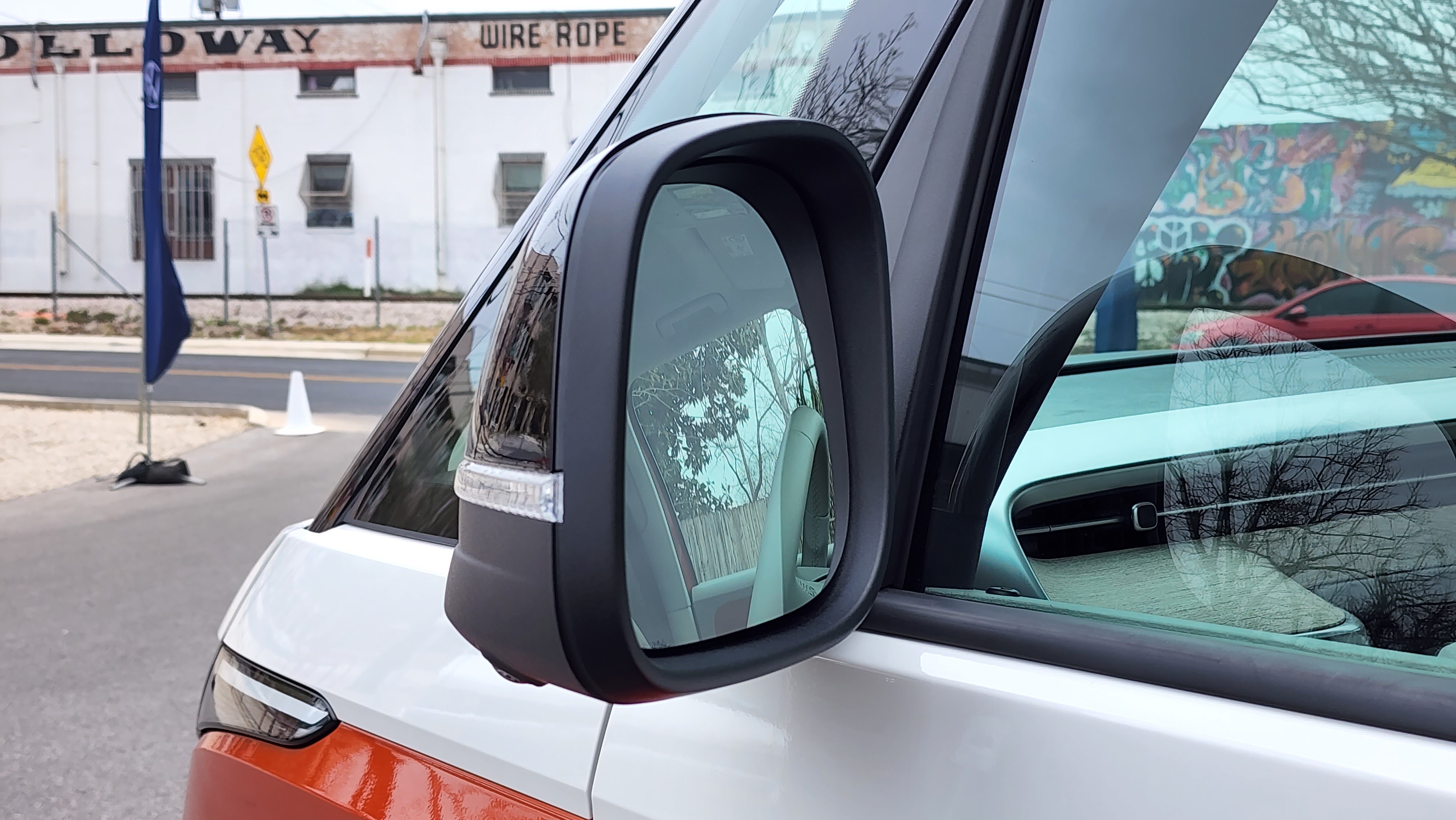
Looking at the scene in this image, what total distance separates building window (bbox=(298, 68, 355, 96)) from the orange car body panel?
25027mm

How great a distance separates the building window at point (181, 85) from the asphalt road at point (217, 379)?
8661 millimetres

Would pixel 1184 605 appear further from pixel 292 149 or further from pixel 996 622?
pixel 292 149

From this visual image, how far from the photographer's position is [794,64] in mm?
1142

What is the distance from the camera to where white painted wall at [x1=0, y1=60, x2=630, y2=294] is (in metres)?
23.2

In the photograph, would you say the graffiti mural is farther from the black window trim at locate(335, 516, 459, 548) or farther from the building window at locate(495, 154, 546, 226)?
the building window at locate(495, 154, 546, 226)

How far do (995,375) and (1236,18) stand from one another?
14.7 inches

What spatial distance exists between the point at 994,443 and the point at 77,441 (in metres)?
10.6

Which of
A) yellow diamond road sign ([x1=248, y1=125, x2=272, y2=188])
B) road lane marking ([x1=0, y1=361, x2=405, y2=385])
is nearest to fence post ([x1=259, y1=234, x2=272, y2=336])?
yellow diamond road sign ([x1=248, y1=125, x2=272, y2=188])

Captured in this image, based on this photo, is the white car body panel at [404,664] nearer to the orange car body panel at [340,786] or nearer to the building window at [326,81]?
the orange car body panel at [340,786]

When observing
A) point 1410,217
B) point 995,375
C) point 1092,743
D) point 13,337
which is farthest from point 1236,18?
point 13,337

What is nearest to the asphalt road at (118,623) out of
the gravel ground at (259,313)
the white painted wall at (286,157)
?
the gravel ground at (259,313)

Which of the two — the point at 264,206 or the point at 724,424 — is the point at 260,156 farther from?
the point at 724,424

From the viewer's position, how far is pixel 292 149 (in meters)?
23.7

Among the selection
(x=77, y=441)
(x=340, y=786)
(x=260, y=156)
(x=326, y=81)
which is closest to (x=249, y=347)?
(x=260, y=156)
